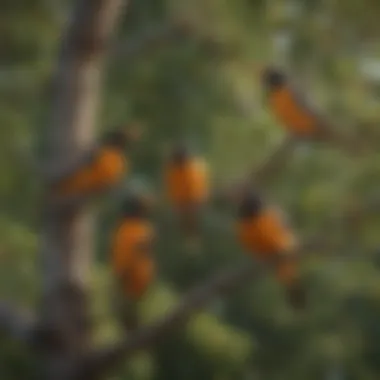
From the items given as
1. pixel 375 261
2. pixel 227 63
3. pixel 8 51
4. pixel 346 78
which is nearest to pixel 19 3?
pixel 8 51

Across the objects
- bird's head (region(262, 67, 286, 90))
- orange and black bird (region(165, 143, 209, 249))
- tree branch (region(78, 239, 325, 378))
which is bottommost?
tree branch (region(78, 239, 325, 378))

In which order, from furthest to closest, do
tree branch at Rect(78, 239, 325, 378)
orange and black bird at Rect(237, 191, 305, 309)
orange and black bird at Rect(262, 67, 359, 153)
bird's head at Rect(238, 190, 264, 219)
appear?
1. orange and black bird at Rect(262, 67, 359, 153)
2. bird's head at Rect(238, 190, 264, 219)
3. orange and black bird at Rect(237, 191, 305, 309)
4. tree branch at Rect(78, 239, 325, 378)

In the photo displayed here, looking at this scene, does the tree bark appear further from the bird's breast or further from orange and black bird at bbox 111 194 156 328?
the bird's breast

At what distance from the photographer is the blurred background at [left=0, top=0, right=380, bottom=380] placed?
3250 millimetres

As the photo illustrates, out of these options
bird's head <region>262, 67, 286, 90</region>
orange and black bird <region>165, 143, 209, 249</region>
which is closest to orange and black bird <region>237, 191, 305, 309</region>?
orange and black bird <region>165, 143, 209, 249</region>

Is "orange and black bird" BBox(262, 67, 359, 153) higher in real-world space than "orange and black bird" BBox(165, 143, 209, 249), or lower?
higher

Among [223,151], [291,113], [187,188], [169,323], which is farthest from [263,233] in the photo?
[223,151]

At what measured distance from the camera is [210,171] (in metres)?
3.53

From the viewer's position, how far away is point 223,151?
12.1 ft

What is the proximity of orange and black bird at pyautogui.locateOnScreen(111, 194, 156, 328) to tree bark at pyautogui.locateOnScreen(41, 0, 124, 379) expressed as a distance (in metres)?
0.07

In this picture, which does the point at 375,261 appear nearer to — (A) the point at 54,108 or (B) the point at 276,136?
(B) the point at 276,136

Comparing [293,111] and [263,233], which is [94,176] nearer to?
[263,233]

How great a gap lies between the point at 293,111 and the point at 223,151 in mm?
338

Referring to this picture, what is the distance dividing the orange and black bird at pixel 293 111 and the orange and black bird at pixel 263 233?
20cm
